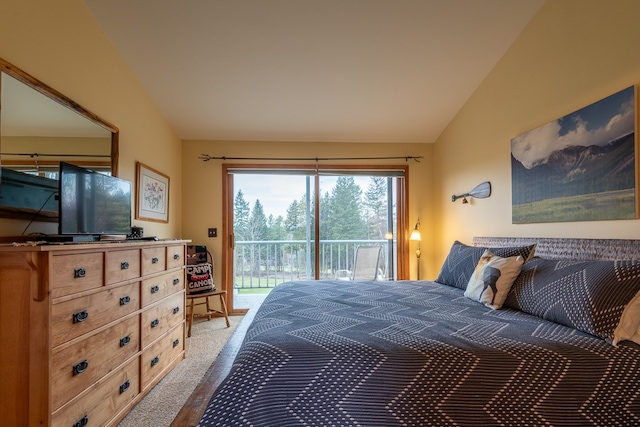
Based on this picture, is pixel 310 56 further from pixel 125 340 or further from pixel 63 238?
pixel 125 340

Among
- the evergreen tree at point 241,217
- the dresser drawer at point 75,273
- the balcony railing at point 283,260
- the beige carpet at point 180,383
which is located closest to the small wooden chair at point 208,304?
the beige carpet at point 180,383

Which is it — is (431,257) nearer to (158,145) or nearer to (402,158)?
(402,158)

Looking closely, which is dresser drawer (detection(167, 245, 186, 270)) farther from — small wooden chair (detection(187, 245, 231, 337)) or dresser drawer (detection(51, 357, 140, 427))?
dresser drawer (detection(51, 357, 140, 427))

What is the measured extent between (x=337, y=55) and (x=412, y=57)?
26.2 inches

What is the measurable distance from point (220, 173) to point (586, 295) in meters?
3.65

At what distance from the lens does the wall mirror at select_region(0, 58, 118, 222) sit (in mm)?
1505

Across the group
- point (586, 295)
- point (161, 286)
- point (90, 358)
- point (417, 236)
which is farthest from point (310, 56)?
point (90, 358)

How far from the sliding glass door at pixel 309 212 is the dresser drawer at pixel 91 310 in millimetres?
1943

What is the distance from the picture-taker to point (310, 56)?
8.48 feet

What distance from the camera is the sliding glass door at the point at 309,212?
3.90 m

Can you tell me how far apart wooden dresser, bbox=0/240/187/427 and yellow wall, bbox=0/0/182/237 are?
456 millimetres

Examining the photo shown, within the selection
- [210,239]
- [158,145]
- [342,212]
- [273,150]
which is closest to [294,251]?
[342,212]

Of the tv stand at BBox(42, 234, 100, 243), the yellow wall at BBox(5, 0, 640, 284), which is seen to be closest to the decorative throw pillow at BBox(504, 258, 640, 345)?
the yellow wall at BBox(5, 0, 640, 284)

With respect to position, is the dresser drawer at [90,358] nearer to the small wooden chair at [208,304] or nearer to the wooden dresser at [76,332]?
the wooden dresser at [76,332]
